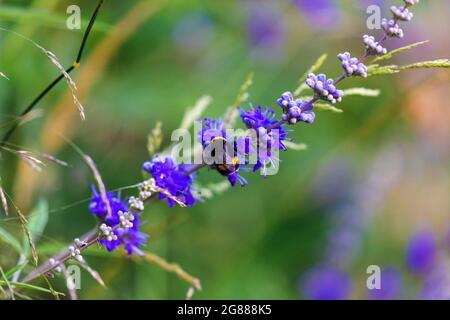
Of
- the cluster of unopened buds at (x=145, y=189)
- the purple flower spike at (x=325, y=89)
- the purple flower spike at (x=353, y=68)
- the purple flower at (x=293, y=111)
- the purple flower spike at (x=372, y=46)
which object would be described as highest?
the purple flower spike at (x=372, y=46)

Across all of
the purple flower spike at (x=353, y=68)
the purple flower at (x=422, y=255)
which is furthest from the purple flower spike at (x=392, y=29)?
the purple flower at (x=422, y=255)

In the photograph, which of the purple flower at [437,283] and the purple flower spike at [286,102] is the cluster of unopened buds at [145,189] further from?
the purple flower at [437,283]

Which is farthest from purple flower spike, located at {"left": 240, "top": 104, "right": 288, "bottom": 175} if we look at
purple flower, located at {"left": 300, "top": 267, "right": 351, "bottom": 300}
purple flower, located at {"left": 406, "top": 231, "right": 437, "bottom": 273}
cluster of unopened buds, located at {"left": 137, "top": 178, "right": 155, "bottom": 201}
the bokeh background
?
purple flower, located at {"left": 300, "top": 267, "right": 351, "bottom": 300}

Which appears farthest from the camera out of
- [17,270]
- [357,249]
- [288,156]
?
[288,156]

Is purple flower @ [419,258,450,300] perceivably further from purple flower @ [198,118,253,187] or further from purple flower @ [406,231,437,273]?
purple flower @ [198,118,253,187]
